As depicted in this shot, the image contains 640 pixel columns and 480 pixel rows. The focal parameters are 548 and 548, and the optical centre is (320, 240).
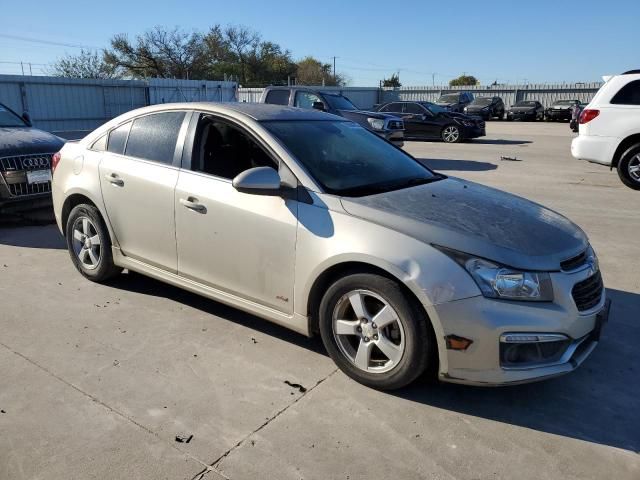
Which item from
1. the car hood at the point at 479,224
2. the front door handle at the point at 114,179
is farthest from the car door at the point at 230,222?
the front door handle at the point at 114,179

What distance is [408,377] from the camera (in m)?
3.08

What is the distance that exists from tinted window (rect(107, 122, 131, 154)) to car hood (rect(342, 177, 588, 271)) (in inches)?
90.0

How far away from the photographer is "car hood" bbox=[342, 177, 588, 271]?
2.98m

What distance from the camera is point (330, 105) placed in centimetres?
1373

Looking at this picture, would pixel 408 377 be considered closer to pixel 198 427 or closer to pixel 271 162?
pixel 198 427

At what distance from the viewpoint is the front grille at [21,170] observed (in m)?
6.89

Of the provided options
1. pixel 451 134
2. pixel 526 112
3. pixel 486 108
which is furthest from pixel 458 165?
pixel 526 112

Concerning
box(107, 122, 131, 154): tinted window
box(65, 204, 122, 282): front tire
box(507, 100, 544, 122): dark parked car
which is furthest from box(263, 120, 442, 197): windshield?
box(507, 100, 544, 122): dark parked car

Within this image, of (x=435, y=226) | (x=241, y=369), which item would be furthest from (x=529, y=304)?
(x=241, y=369)

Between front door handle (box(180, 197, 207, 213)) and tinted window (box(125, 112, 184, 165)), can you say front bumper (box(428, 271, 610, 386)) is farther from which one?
tinted window (box(125, 112, 184, 165))

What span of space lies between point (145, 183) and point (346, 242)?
1.89m

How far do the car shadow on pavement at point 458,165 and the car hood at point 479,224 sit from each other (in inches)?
345

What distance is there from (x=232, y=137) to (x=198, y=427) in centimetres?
204

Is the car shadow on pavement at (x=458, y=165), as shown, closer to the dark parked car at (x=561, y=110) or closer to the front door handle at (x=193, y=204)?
the front door handle at (x=193, y=204)
